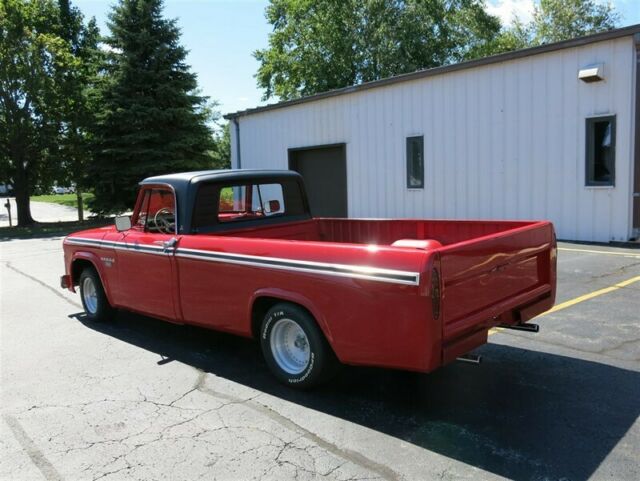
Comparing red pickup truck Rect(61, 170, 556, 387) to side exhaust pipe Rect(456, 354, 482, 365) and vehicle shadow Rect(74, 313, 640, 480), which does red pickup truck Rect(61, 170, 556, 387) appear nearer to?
side exhaust pipe Rect(456, 354, 482, 365)

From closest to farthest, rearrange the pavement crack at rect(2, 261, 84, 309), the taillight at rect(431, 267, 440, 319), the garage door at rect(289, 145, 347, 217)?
the taillight at rect(431, 267, 440, 319) < the pavement crack at rect(2, 261, 84, 309) < the garage door at rect(289, 145, 347, 217)

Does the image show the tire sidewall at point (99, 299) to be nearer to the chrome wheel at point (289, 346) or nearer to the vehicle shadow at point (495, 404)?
the vehicle shadow at point (495, 404)

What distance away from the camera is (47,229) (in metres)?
22.7

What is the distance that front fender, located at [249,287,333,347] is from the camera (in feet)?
12.6

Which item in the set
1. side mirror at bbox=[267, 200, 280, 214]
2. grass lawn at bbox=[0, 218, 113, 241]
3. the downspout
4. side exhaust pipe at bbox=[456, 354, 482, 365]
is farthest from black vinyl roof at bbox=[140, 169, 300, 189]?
grass lawn at bbox=[0, 218, 113, 241]

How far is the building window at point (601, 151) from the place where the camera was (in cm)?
1064

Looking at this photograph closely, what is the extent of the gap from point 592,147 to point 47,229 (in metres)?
20.0

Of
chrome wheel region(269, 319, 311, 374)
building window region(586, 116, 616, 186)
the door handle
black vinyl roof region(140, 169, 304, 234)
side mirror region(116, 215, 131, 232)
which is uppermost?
building window region(586, 116, 616, 186)

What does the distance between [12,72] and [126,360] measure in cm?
2198

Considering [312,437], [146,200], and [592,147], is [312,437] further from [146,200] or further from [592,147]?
[592,147]

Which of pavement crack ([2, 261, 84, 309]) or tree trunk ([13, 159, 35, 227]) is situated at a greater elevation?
tree trunk ([13, 159, 35, 227])

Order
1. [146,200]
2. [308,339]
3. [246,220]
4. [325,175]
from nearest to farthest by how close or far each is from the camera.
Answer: [308,339] < [246,220] < [146,200] < [325,175]

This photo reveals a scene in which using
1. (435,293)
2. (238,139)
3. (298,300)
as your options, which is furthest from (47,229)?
(435,293)

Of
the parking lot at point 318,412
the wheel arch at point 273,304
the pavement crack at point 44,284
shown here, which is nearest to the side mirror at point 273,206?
the parking lot at point 318,412
